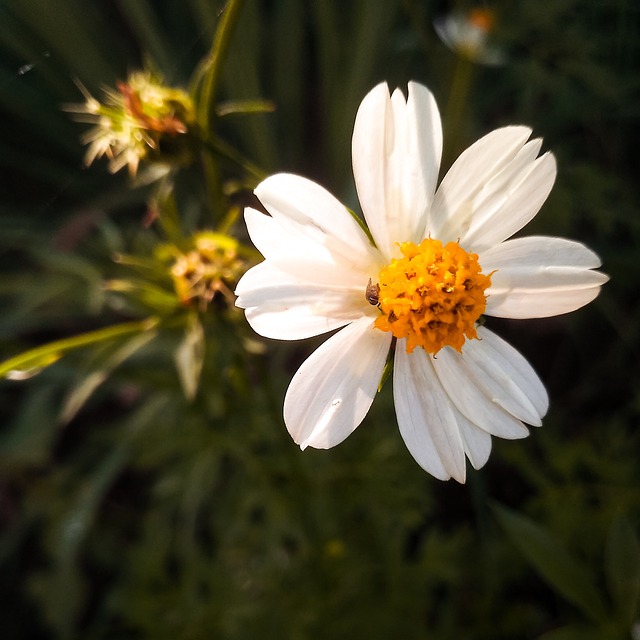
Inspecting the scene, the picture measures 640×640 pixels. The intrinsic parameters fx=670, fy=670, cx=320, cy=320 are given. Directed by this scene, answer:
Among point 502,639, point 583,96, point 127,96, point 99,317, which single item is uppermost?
point 99,317

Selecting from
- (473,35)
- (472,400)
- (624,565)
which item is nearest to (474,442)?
(472,400)

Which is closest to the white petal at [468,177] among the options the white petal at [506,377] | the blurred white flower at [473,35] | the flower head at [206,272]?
the white petal at [506,377]

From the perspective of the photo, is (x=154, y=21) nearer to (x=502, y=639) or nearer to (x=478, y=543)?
(x=478, y=543)

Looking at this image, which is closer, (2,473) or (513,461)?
(513,461)

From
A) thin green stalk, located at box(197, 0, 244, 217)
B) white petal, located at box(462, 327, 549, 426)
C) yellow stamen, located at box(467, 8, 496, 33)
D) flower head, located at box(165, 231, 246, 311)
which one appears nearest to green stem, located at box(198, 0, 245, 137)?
thin green stalk, located at box(197, 0, 244, 217)

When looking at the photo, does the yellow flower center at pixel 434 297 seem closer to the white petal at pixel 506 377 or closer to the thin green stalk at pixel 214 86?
the white petal at pixel 506 377

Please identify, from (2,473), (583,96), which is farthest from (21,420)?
(583,96)
